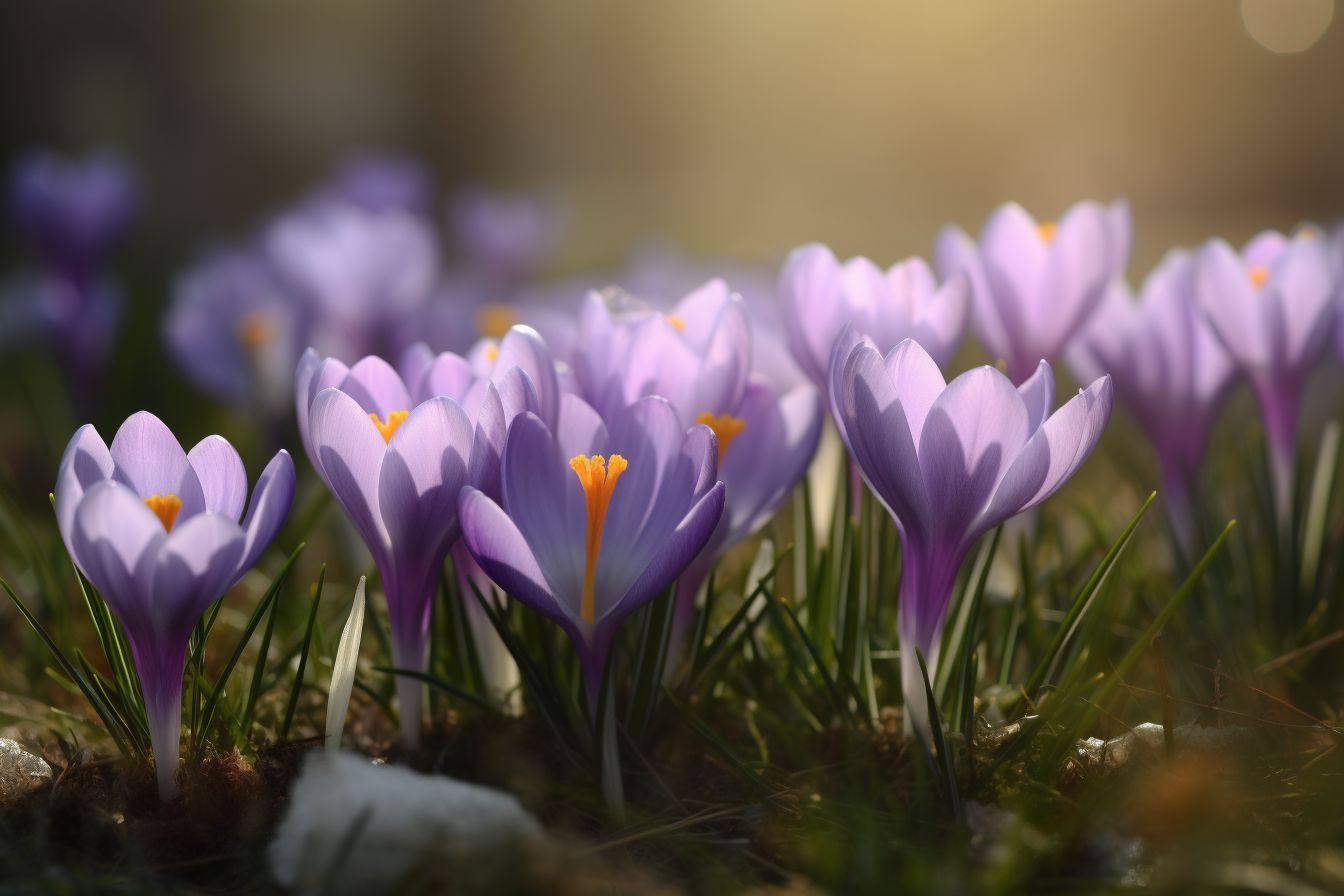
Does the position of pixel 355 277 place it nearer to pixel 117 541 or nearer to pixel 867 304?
pixel 867 304

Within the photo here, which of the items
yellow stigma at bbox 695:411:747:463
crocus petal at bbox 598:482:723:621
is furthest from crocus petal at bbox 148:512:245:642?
yellow stigma at bbox 695:411:747:463

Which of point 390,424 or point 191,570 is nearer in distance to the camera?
point 191,570

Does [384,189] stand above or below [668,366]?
above

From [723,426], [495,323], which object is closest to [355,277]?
[495,323]

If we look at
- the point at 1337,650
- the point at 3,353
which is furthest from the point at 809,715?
the point at 3,353

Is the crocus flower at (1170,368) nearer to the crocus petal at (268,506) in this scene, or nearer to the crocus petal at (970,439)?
the crocus petal at (970,439)

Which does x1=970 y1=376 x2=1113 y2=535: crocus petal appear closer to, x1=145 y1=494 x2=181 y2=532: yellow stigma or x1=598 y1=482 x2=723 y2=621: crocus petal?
x1=598 y1=482 x2=723 y2=621: crocus petal

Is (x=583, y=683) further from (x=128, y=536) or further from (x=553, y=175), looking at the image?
(x=553, y=175)

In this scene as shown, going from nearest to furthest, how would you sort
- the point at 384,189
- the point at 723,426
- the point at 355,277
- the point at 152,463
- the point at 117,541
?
1. the point at 117,541
2. the point at 152,463
3. the point at 723,426
4. the point at 355,277
5. the point at 384,189
